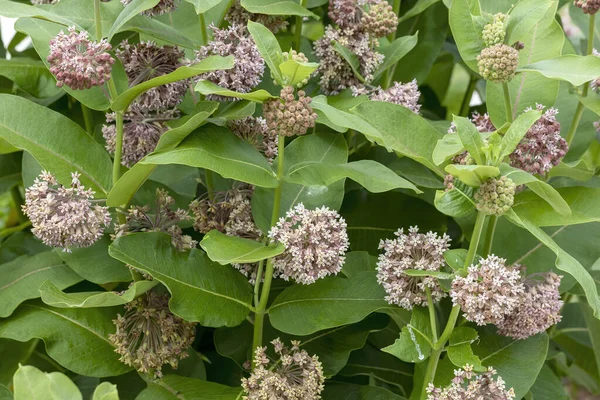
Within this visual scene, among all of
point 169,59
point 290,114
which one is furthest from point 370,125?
point 169,59

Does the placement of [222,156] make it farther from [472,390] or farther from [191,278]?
[472,390]

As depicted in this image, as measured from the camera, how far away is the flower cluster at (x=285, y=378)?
81 cm

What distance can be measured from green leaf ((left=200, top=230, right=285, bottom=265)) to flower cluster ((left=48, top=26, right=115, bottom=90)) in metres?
0.18

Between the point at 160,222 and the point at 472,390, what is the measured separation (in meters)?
0.36

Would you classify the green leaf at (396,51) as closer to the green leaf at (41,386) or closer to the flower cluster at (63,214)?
the flower cluster at (63,214)

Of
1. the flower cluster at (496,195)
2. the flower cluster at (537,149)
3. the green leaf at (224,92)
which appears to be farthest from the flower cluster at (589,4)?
the green leaf at (224,92)

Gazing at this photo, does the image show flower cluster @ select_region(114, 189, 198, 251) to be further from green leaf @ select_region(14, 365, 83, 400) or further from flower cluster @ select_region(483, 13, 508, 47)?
flower cluster @ select_region(483, 13, 508, 47)

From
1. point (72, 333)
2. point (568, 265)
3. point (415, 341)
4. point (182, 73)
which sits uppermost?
point (182, 73)

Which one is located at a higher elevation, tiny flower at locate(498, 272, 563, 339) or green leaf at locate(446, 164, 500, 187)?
green leaf at locate(446, 164, 500, 187)

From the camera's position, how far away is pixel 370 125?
32.7 inches

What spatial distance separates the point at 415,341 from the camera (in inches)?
32.3

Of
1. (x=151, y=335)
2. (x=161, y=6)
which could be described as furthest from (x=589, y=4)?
(x=151, y=335)

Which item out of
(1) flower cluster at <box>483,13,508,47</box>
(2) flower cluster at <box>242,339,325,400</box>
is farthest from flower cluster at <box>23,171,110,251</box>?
(1) flower cluster at <box>483,13,508,47</box>

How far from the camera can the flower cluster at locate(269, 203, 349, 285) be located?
2.61 feet
